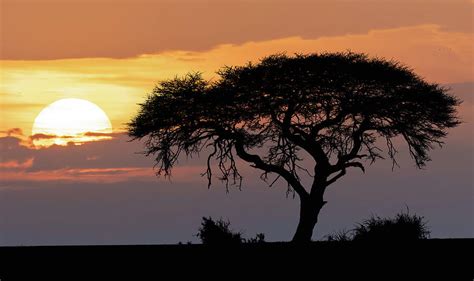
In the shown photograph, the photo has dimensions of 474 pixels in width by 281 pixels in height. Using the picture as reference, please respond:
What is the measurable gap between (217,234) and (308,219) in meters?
4.27

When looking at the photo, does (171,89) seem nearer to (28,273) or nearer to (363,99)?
(363,99)

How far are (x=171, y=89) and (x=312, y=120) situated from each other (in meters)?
6.88

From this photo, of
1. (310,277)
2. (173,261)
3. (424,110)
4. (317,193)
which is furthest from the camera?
(424,110)

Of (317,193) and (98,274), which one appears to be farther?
(317,193)

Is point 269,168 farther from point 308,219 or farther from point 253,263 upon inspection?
point 253,263

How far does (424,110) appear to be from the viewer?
1895 inches

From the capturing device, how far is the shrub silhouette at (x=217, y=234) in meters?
42.8

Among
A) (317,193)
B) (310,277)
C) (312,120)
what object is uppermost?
(312,120)

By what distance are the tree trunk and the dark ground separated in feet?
19.0

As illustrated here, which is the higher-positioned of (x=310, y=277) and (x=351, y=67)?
(x=351, y=67)

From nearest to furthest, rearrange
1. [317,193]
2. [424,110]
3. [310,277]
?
[310,277] → [317,193] → [424,110]

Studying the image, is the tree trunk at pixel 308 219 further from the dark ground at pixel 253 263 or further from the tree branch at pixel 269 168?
the dark ground at pixel 253 263

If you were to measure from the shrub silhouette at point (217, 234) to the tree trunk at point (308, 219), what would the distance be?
3136 mm

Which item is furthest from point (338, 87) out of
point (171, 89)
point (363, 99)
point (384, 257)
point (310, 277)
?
point (310, 277)
